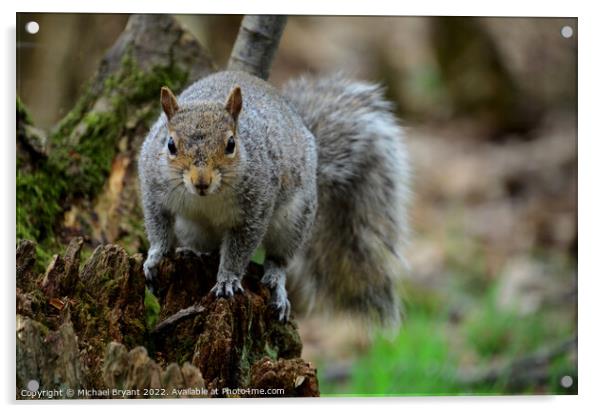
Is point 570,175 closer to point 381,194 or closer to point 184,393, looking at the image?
point 381,194

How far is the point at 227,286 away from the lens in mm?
2408

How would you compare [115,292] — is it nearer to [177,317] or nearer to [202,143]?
[177,317]

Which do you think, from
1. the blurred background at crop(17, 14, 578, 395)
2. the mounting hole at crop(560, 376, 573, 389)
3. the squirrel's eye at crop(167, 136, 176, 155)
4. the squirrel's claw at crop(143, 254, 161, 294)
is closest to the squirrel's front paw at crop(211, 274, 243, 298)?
the squirrel's claw at crop(143, 254, 161, 294)

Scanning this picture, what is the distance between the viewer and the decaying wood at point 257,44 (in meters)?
2.79

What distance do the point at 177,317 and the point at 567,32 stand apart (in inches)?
57.2

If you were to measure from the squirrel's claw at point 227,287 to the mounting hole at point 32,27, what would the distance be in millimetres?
874

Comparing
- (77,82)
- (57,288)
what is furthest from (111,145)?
(57,288)

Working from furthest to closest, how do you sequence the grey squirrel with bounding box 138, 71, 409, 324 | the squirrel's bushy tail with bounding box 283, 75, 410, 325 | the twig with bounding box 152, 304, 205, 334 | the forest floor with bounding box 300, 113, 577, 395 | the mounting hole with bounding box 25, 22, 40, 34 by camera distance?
1. the forest floor with bounding box 300, 113, 577, 395
2. the squirrel's bushy tail with bounding box 283, 75, 410, 325
3. the mounting hole with bounding box 25, 22, 40, 34
4. the twig with bounding box 152, 304, 205, 334
5. the grey squirrel with bounding box 138, 71, 409, 324

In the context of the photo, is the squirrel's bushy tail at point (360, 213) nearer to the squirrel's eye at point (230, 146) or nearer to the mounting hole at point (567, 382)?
the mounting hole at point (567, 382)

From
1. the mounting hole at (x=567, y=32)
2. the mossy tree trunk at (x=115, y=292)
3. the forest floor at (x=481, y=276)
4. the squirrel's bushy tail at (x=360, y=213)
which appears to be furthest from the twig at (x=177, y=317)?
the mounting hole at (x=567, y=32)

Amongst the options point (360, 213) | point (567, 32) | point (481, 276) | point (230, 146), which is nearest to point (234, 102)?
point (230, 146)

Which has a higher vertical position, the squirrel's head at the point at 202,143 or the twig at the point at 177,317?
the squirrel's head at the point at 202,143

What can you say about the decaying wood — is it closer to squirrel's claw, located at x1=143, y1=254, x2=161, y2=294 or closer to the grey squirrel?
the grey squirrel

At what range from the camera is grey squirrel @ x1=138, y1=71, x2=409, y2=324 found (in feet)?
7.33
